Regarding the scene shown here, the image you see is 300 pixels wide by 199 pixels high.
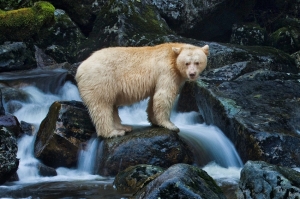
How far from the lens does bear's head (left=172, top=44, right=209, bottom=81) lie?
845cm

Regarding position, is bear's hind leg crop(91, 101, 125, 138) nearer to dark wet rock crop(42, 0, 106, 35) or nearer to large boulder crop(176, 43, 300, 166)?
large boulder crop(176, 43, 300, 166)

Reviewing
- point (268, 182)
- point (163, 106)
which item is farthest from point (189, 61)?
point (268, 182)

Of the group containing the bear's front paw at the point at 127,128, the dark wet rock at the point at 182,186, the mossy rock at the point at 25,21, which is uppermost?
the mossy rock at the point at 25,21

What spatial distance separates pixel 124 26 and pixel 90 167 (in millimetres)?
7613

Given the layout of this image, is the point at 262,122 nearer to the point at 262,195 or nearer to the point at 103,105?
the point at 103,105

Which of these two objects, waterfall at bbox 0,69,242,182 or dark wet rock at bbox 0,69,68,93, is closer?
waterfall at bbox 0,69,242,182

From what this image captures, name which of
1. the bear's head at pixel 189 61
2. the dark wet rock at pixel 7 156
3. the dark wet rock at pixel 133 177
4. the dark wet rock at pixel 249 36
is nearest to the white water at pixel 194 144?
the dark wet rock at pixel 7 156

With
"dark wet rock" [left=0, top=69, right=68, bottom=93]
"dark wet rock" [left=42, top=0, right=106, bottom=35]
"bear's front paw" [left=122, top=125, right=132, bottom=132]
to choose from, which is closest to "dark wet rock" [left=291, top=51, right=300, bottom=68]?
"dark wet rock" [left=42, top=0, right=106, bottom=35]

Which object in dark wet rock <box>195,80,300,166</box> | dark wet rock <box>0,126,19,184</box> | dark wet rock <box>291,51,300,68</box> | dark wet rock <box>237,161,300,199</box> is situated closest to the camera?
dark wet rock <box>237,161,300,199</box>

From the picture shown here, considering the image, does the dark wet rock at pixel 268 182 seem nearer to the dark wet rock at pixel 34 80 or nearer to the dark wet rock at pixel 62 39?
the dark wet rock at pixel 34 80

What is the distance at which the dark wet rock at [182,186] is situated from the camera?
4957 millimetres

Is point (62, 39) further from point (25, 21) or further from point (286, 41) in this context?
point (286, 41)

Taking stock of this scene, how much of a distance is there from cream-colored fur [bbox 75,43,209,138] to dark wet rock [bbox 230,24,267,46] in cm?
954

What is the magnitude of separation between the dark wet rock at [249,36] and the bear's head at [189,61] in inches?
385
